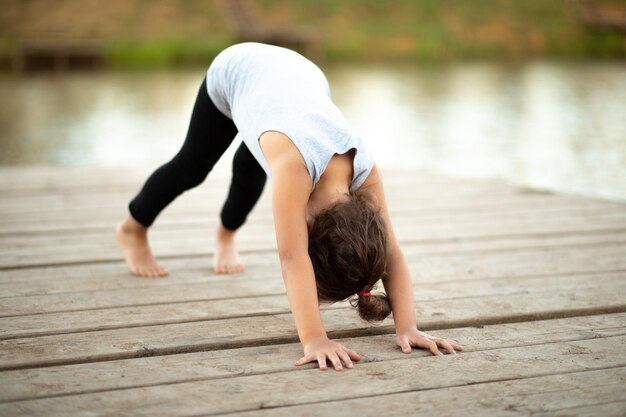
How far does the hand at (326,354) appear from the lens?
2109 mm

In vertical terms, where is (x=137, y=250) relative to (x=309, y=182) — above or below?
below

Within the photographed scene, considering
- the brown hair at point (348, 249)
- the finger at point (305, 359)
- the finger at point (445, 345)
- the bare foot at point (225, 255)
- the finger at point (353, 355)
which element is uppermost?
the brown hair at point (348, 249)

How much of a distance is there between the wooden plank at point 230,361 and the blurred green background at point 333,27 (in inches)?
645

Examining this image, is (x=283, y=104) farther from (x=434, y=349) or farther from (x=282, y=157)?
(x=434, y=349)

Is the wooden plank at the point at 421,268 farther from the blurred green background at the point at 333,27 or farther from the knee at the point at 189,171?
the blurred green background at the point at 333,27

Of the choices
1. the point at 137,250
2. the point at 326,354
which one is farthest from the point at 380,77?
the point at 326,354

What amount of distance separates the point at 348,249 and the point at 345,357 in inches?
10.7

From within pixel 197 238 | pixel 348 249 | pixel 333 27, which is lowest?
pixel 197 238

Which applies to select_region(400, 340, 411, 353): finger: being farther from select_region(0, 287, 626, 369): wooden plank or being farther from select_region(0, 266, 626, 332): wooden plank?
select_region(0, 266, 626, 332): wooden plank

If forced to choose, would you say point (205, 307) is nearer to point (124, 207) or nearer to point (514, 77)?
point (124, 207)

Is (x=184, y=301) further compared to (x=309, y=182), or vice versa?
(x=184, y=301)

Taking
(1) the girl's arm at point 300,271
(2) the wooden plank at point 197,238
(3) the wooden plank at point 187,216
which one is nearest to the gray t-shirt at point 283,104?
(1) the girl's arm at point 300,271

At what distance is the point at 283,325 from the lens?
8.05ft

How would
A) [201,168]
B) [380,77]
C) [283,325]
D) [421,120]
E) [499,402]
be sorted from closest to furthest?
[499,402], [283,325], [201,168], [421,120], [380,77]
